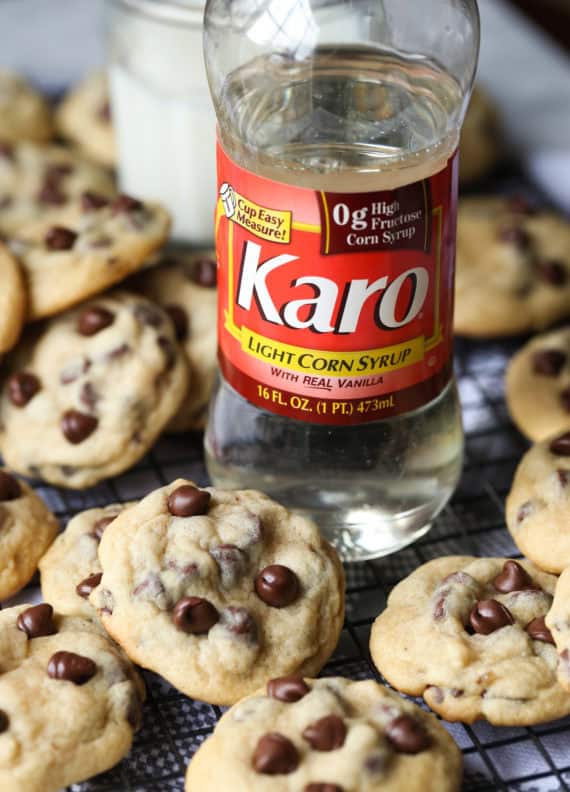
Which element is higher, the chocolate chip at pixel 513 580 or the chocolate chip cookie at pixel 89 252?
the chocolate chip cookie at pixel 89 252

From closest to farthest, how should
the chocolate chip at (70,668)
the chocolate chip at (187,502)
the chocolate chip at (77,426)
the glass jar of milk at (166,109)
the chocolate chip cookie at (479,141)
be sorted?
1. the chocolate chip at (70,668)
2. the chocolate chip at (187,502)
3. the chocolate chip at (77,426)
4. the glass jar of milk at (166,109)
5. the chocolate chip cookie at (479,141)

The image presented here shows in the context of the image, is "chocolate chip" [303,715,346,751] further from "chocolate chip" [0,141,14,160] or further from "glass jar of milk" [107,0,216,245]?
"chocolate chip" [0,141,14,160]

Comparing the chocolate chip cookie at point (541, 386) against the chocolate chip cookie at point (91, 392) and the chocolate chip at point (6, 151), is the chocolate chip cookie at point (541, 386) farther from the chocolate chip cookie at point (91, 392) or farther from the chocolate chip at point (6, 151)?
the chocolate chip at point (6, 151)

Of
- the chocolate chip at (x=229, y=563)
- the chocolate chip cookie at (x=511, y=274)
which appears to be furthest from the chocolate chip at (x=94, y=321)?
the chocolate chip cookie at (x=511, y=274)

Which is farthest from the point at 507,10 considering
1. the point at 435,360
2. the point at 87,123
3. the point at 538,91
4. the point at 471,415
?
the point at 435,360

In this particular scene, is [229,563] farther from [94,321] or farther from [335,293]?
[94,321]

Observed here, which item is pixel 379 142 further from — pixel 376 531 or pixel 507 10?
pixel 507 10
